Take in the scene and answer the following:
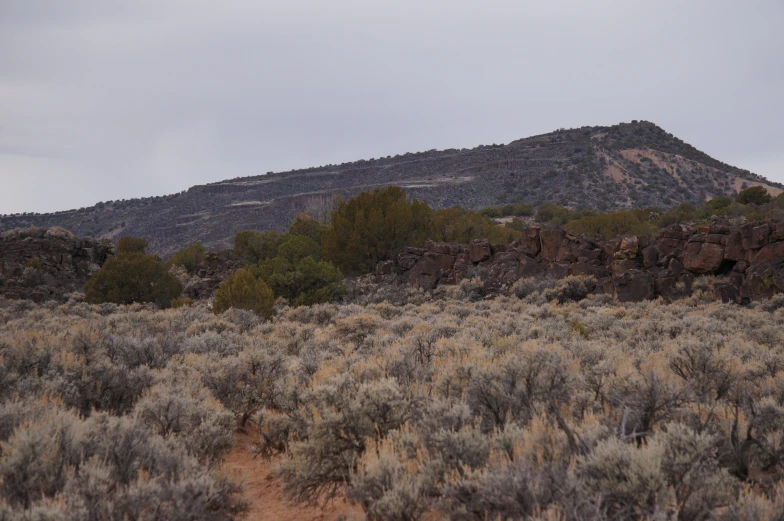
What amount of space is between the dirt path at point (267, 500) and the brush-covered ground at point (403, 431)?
0.06 metres

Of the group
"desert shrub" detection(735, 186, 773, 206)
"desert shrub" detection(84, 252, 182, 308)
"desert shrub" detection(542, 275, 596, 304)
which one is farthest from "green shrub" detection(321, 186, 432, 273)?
"desert shrub" detection(735, 186, 773, 206)

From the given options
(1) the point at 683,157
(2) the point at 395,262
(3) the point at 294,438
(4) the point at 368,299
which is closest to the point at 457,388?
(3) the point at 294,438

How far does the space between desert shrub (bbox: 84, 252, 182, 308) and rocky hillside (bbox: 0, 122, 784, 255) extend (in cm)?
3991

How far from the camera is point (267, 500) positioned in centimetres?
507

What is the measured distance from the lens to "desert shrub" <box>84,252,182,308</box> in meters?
24.6

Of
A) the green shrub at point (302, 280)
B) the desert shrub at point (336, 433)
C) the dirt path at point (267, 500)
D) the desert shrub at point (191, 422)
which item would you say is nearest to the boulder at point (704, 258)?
the green shrub at point (302, 280)

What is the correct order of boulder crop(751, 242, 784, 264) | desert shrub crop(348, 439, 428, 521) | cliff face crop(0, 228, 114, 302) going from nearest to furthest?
desert shrub crop(348, 439, 428, 521) → boulder crop(751, 242, 784, 264) → cliff face crop(0, 228, 114, 302)

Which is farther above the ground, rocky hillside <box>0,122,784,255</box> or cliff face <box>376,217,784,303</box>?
rocky hillside <box>0,122,784,255</box>

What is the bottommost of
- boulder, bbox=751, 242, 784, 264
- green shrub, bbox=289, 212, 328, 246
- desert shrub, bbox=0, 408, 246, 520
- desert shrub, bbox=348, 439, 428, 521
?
boulder, bbox=751, 242, 784, 264

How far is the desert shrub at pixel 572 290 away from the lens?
21031 millimetres

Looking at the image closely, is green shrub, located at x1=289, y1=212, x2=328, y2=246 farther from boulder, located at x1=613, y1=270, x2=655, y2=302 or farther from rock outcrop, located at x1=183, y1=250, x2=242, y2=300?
boulder, located at x1=613, y1=270, x2=655, y2=302

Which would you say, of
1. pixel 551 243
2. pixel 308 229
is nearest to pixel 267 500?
pixel 551 243

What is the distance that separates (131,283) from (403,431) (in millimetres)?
24644

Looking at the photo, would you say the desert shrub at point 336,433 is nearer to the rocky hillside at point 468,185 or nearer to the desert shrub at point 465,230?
the desert shrub at point 465,230
